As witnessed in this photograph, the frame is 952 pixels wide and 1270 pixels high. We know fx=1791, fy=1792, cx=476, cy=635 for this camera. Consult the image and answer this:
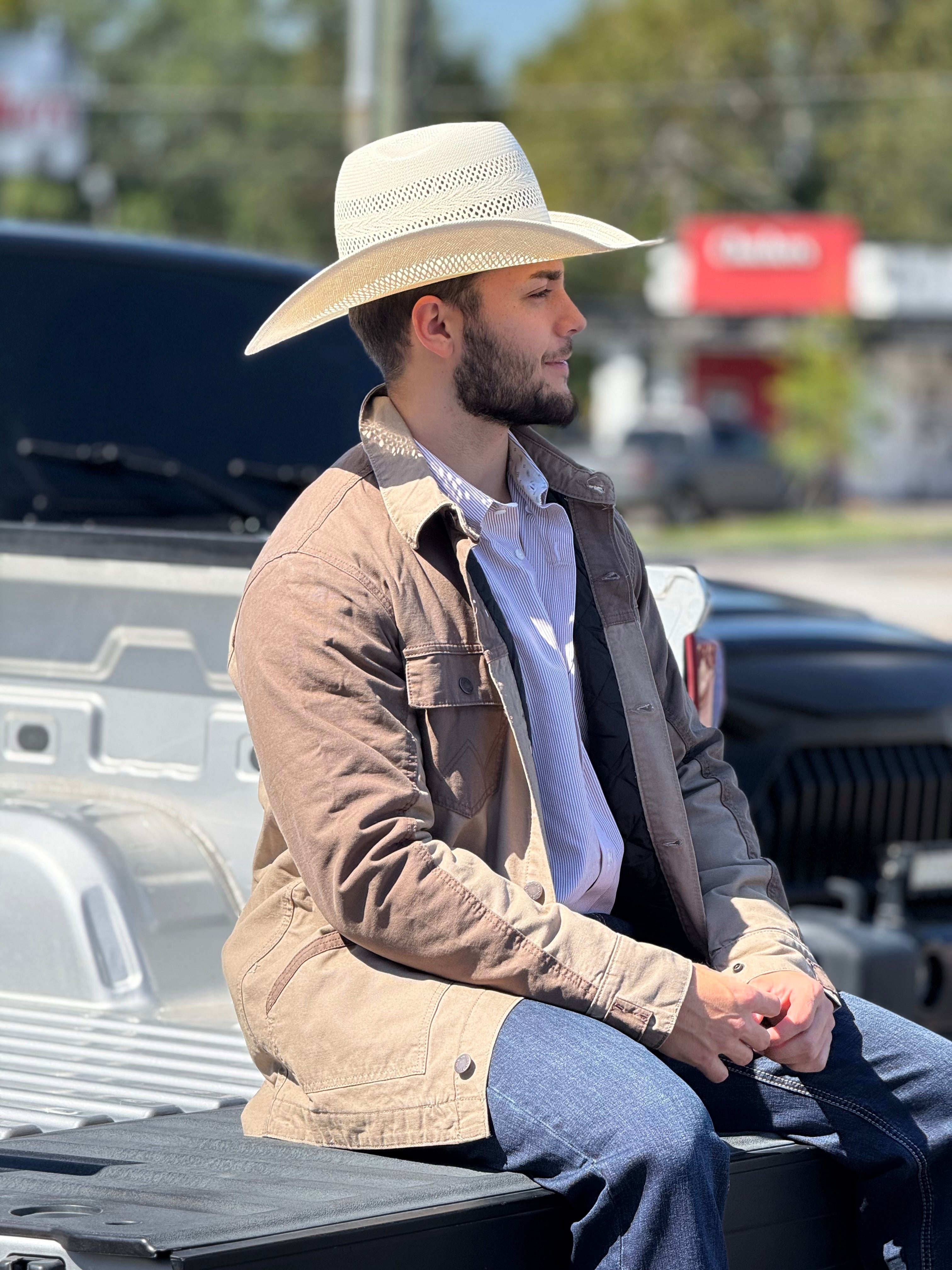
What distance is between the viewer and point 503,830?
8.24 feet

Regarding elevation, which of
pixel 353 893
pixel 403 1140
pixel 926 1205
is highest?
pixel 353 893

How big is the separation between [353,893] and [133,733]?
1.27 metres

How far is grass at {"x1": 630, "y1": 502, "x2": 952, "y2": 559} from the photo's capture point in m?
25.9

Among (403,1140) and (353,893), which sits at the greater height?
(353,893)

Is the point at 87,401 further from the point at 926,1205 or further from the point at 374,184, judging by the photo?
the point at 926,1205

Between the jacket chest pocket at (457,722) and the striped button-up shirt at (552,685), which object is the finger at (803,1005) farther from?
the jacket chest pocket at (457,722)

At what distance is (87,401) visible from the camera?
441cm

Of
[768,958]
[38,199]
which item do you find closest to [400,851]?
[768,958]

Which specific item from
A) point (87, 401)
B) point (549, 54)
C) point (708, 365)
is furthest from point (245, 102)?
point (87, 401)

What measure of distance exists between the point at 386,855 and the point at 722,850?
26.7 inches

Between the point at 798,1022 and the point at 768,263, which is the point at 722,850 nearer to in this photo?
the point at 798,1022

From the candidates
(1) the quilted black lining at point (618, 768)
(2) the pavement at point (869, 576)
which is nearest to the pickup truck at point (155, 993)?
(1) the quilted black lining at point (618, 768)

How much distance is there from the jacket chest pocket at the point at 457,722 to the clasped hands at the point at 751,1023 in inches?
15.7

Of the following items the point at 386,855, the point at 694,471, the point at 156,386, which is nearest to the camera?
the point at 386,855
